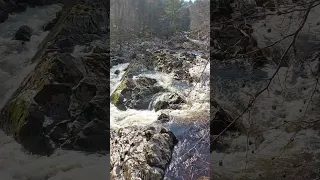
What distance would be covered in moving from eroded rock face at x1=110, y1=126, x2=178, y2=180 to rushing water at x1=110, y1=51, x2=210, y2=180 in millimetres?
53

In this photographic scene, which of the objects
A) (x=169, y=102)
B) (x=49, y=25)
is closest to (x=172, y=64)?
(x=169, y=102)

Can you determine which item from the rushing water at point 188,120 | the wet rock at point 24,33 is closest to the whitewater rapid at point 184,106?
the rushing water at point 188,120

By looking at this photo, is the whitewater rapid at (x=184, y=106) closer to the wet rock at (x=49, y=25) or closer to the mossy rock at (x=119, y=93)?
the mossy rock at (x=119, y=93)

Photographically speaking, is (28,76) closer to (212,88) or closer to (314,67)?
(212,88)

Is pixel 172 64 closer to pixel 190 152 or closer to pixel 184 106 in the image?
pixel 184 106

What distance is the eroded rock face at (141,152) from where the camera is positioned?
2.87 metres

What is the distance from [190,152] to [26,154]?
1165 millimetres

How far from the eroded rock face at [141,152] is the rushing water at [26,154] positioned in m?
0.16

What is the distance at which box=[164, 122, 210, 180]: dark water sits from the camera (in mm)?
2889

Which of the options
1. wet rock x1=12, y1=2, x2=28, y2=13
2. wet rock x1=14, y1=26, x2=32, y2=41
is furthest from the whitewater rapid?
wet rock x1=12, y1=2, x2=28, y2=13

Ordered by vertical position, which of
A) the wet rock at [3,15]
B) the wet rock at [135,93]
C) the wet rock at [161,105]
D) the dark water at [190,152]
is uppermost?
the wet rock at [3,15]

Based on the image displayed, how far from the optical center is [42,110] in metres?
2.74

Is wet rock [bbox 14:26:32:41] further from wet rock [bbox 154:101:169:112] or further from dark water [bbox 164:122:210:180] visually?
dark water [bbox 164:122:210:180]

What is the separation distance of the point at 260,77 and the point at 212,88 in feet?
1.19
